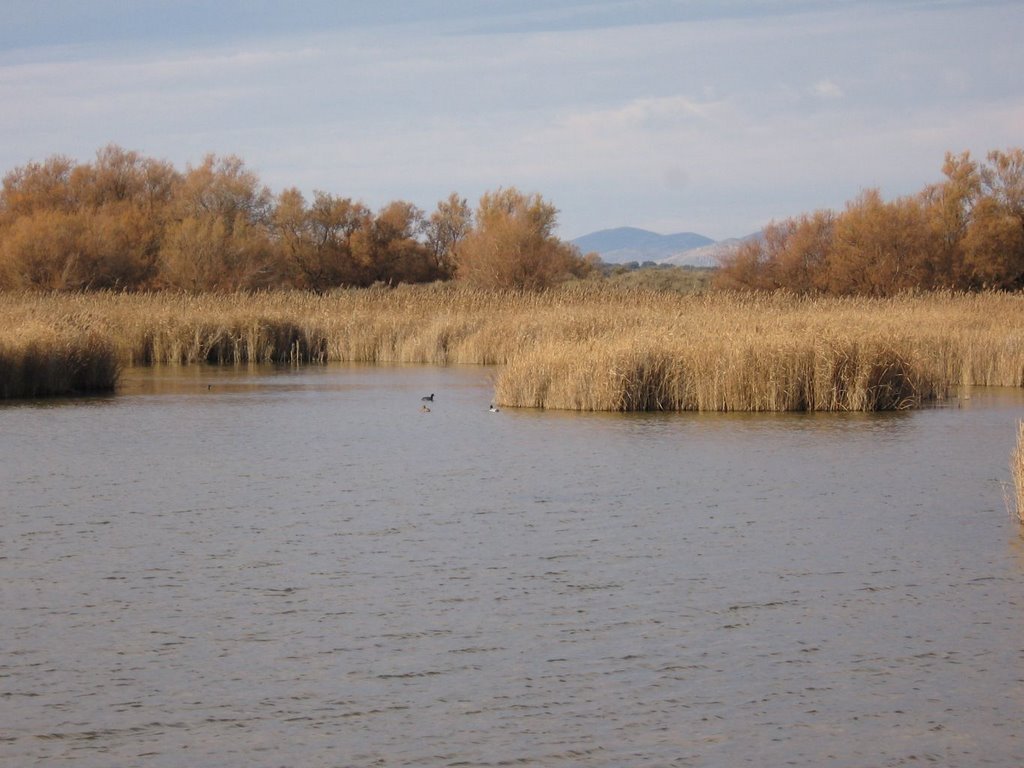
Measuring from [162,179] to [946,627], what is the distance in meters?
50.3

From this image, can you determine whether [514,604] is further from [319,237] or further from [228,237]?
[319,237]

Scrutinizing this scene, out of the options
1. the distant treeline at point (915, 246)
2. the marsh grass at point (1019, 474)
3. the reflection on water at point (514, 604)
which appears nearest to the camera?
the reflection on water at point (514, 604)

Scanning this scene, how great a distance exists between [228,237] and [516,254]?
974 centimetres

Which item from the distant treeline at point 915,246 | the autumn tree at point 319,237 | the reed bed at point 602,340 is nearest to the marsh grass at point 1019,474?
the reed bed at point 602,340

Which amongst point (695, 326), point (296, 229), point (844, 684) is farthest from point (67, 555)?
point (296, 229)

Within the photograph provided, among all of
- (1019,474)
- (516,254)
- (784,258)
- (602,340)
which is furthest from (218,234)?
(1019,474)

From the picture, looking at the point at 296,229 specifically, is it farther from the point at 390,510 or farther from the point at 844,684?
the point at 844,684

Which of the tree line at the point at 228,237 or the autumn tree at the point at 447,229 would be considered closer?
the tree line at the point at 228,237

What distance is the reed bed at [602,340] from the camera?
15.9 meters

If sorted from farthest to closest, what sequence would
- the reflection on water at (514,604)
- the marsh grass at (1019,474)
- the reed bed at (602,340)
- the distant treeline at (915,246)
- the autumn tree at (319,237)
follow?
the autumn tree at (319,237) < the distant treeline at (915,246) < the reed bed at (602,340) < the marsh grass at (1019,474) < the reflection on water at (514,604)

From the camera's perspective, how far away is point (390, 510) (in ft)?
31.6

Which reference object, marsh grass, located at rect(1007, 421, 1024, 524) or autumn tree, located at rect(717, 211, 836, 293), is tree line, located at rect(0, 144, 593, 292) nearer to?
autumn tree, located at rect(717, 211, 836, 293)

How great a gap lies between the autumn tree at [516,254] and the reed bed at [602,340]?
36.8ft

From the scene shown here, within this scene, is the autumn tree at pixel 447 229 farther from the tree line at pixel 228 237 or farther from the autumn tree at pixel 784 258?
the autumn tree at pixel 784 258
